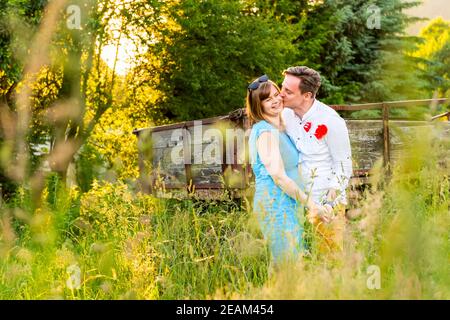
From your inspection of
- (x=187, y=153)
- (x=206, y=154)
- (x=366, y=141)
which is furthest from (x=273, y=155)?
(x=187, y=153)

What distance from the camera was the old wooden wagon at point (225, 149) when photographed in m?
7.77

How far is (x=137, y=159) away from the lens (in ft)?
59.2

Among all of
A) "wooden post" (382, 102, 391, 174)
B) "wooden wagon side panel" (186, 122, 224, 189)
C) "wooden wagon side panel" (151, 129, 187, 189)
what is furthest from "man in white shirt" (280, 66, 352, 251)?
"wooden wagon side panel" (151, 129, 187, 189)

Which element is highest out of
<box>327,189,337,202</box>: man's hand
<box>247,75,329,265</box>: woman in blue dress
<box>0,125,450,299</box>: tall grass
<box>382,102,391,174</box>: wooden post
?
<box>382,102,391,174</box>: wooden post

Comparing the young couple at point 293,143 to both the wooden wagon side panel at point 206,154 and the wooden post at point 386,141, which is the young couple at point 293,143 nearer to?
the wooden post at point 386,141

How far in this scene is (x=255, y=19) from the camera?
1869cm

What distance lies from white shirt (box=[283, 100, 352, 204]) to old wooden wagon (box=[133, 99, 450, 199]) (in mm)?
3314

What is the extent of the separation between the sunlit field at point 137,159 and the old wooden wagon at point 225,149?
14.7 inches

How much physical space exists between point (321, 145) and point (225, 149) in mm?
4293

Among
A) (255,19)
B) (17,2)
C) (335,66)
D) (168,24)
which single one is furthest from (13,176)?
(335,66)

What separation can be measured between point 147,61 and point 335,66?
8.13m

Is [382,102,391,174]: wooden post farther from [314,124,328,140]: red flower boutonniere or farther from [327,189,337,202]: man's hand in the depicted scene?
[327,189,337,202]: man's hand

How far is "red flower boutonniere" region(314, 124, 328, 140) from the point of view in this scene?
388cm

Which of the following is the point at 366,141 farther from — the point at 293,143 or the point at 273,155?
the point at 273,155
